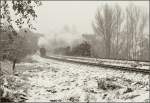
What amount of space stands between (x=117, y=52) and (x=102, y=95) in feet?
133

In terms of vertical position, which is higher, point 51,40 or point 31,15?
point 31,15

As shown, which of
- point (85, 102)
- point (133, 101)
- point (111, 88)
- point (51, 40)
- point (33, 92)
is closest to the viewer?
point (133, 101)

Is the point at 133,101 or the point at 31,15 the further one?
the point at 31,15

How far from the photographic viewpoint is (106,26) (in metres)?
47.7

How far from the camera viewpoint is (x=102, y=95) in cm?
1055

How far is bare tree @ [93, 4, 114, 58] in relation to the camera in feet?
154

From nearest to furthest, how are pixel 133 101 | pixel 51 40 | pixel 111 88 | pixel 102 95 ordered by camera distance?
pixel 133 101 → pixel 102 95 → pixel 111 88 → pixel 51 40

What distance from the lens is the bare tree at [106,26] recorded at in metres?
46.8

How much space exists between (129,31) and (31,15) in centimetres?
4286

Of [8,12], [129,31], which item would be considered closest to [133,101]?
[8,12]

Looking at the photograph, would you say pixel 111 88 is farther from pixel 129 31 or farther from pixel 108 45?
pixel 129 31

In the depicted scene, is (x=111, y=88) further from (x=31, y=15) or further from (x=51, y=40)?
(x=51, y=40)

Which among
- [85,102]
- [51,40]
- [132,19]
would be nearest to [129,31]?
[132,19]

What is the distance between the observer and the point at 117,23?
49.8 meters
